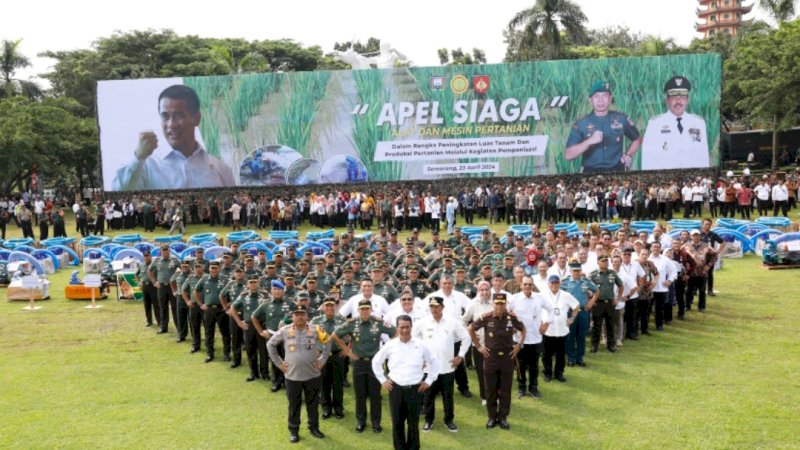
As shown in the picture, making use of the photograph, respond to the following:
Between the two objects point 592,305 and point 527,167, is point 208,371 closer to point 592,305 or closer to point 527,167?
point 592,305

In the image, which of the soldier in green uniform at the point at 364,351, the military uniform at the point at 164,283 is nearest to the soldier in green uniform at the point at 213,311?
the military uniform at the point at 164,283

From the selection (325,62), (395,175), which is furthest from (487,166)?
(325,62)

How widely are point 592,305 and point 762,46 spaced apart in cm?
3052

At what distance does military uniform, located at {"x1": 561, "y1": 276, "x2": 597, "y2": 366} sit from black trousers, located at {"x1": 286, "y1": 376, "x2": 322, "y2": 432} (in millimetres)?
4181

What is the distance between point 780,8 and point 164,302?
1498 inches

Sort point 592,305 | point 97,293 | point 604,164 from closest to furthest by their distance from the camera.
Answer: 1. point 592,305
2. point 97,293
3. point 604,164

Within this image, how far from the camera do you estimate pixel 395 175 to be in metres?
33.8

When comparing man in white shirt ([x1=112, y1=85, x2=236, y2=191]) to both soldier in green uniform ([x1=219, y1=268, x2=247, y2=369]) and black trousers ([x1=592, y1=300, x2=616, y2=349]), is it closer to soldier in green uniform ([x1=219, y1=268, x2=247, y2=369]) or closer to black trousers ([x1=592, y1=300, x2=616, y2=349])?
soldier in green uniform ([x1=219, y1=268, x2=247, y2=369])

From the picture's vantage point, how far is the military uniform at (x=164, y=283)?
14617 mm

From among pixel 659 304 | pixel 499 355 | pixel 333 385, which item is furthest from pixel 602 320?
pixel 333 385

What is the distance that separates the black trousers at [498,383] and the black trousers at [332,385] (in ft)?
6.32

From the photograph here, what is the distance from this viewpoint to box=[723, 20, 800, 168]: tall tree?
116 ft

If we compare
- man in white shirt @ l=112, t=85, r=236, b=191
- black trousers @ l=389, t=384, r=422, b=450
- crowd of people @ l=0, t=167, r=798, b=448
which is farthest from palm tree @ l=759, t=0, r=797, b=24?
black trousers @ l=389, t=384, r=422, b=450

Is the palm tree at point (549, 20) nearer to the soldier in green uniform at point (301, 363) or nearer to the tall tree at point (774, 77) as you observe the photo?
the tall tree at point (774, 77)
